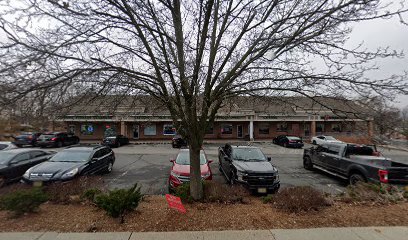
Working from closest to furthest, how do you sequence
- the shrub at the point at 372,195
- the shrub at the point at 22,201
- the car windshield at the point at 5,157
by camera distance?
1. the shrub at the point at 22,201
2. the shrub at the point at 372,195
3. the car windshield at the point at 5,157

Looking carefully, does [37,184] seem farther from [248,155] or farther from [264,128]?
[264,128]

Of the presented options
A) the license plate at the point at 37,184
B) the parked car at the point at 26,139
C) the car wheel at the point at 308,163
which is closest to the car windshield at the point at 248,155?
the car wheel at the point at 308,163

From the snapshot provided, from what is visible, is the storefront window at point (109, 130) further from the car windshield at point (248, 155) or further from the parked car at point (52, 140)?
the car windshield at point (248, 155)

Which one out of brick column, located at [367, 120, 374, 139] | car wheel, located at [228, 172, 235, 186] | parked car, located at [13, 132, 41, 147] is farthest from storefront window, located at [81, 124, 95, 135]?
brick column, located at [367, 120, 374, 139]

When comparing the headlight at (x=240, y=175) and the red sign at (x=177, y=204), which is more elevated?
the red sign at (x=177, y=204)

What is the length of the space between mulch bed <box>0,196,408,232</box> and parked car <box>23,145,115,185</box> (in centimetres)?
270

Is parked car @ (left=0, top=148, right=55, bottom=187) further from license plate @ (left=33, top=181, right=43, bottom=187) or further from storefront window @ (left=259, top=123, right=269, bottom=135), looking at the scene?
storefront window @ (left=259, top=123, right=269, bottom=135)

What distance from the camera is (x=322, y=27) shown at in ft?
15.3

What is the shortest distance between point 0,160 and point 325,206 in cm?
1195

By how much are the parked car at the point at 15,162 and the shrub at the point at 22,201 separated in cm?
442

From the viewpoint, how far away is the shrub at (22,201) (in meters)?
4.62

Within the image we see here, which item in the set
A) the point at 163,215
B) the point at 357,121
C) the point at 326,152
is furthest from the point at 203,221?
the point at 326,152

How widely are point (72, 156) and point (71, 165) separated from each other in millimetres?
984

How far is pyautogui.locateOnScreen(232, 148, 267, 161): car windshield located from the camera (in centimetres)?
947
